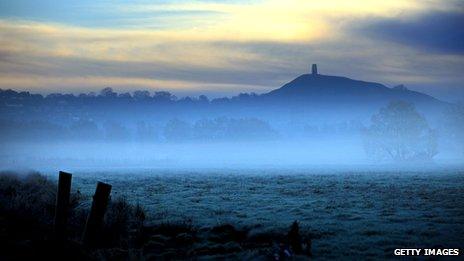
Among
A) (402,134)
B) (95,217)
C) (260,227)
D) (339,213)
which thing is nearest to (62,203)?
(95,217)

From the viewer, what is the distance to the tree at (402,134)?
10156 centimetres

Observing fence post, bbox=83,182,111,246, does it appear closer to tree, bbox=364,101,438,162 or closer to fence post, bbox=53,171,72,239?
fence post, bbox=53,171,72,239

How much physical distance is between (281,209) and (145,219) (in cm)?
829

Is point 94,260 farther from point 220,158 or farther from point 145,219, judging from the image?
point 220,158

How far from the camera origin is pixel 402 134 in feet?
335

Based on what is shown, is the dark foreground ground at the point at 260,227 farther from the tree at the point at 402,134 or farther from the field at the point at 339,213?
the tree at the point at 402,134

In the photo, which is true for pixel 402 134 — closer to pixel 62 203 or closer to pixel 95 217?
pixel 95 217

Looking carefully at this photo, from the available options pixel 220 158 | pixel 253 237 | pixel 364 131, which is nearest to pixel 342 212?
pixel 253 237

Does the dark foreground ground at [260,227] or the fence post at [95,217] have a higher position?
the fence post at [95,217]

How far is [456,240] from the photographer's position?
19453mm

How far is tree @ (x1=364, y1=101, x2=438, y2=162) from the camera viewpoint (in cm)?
10156

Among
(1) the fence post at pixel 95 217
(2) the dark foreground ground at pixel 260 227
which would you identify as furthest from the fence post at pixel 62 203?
(1) the fence post at pixel 95 217

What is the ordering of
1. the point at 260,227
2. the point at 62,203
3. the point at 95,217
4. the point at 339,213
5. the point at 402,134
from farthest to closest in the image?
the point at 402,134
the point at 339,213
the point at 260,227
the point at 95,217
the point at 62,203

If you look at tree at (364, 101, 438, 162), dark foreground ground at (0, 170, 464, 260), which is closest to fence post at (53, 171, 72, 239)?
dark foreground ground at (0, 170, 464, 260)
